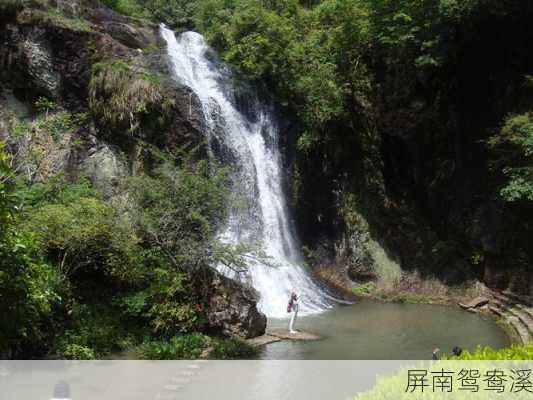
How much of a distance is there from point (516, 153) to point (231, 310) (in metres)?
10.1

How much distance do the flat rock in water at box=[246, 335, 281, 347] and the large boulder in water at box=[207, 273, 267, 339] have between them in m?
0.14

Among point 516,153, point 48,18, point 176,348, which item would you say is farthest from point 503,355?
point 48,18

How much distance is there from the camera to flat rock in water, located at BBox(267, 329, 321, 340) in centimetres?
1355

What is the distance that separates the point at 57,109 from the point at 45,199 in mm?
7234

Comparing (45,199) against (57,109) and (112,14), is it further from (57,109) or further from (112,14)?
(112,14)

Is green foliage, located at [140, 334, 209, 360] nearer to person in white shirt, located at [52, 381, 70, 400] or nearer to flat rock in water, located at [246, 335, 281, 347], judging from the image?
flat rock in water, located at [246, 335, 281, 347]

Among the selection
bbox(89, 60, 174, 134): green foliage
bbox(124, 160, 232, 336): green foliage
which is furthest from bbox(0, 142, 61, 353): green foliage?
bbox(89, 60, 174, 134): green foliage

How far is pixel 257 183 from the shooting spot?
2064cm

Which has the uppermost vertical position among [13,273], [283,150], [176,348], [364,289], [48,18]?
[48,18]

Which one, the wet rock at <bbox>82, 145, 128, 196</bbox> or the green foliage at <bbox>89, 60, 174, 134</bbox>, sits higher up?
the green foliage at <bbox>89, 60, 174, 134</bbox>

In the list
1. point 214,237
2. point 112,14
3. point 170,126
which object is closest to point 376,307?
point 214,237

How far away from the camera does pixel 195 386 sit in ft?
31.2

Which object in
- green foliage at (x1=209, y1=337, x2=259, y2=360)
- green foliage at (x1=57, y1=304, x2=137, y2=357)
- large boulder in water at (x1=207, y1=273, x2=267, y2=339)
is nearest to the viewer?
green foliage at (x1=57, y1=304, x2=137, y2=357)

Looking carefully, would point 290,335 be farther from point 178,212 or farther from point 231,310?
point 178,212
